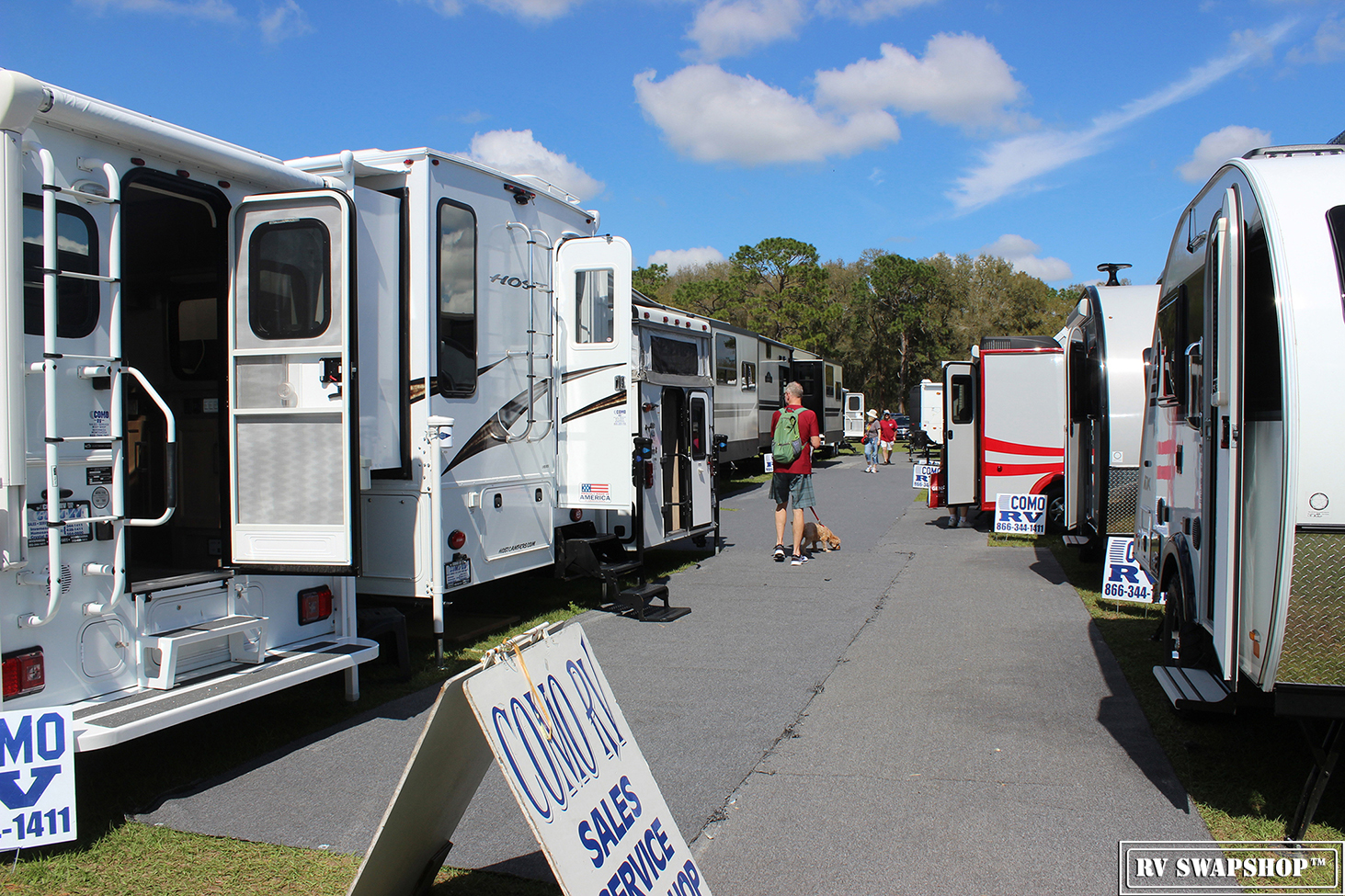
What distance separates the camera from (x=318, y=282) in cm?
473

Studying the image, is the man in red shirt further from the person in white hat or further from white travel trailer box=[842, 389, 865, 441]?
white travel trailer box=[842, 389, 865, 441]

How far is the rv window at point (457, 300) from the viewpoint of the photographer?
6148 millimetres

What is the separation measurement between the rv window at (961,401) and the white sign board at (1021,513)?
1471 mm

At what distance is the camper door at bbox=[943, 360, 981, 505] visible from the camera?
39.9 feet

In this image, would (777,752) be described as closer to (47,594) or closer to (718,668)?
(718,668)

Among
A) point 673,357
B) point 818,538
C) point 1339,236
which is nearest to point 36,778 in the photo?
point 1339,236

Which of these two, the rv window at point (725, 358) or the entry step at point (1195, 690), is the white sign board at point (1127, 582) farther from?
the rv window at point (725, 358)

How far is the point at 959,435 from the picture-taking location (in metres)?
12.2

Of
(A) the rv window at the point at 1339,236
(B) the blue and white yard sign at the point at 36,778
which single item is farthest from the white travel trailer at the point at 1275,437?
(B) the blue and white yard sign at the point at 36,778

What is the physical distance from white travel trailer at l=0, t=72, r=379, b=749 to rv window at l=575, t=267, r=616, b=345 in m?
2.06

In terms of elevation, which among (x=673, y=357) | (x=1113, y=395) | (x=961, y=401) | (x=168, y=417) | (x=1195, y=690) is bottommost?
(x=1195, y=690)

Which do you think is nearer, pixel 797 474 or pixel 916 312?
pixel 797 474

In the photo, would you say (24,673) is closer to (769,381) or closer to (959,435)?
(959,435)

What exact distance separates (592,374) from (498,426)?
1.11m
